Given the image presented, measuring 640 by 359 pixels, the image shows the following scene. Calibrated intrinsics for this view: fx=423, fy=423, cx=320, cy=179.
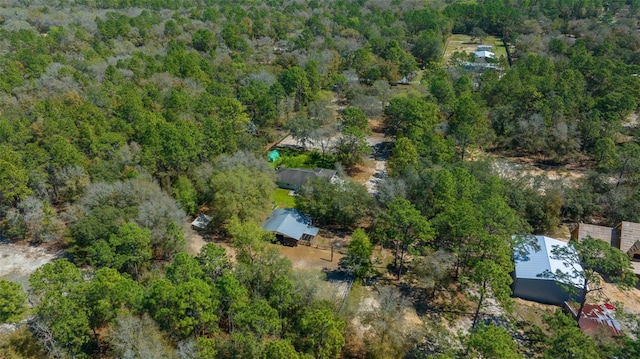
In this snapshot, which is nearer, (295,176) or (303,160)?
(295,176)

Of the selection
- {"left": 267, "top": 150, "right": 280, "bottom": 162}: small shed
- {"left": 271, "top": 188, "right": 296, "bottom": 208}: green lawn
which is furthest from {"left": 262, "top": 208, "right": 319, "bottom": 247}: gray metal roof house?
{"left": 267, "top": 150, "right": 280, "bottom": 162}: small shed

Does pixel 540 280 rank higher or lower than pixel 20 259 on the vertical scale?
higher

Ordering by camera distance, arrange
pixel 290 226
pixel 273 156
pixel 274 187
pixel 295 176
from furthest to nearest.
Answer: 1. pixel 273 156
2. pixel 295 176
3. pixel 274 187
4. pixel 290 226

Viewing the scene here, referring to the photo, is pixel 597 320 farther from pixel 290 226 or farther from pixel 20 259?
pixel 20 259

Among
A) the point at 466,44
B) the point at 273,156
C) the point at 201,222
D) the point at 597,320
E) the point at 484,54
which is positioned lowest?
the point at 466,44

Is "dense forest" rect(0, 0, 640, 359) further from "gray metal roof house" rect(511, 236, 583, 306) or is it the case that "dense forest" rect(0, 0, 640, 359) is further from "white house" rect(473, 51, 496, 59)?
"white house" rect(473, 51, 496, 59)

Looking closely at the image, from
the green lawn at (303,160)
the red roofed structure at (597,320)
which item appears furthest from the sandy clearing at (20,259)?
the red roofed structure at (597,320)

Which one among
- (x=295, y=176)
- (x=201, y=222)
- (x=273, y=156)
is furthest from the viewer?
(x=273, y=156)

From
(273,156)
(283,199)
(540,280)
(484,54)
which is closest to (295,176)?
(283,199)
